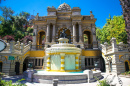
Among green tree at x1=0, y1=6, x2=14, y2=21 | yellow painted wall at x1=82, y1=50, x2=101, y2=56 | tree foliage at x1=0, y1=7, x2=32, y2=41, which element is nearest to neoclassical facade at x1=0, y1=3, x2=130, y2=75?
yellow painted wall at x1=82, y1=50, x2=101, y2=56

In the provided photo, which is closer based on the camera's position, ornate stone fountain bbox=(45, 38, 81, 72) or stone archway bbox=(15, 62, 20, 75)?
ornate stone fountain bbox=(45, 38, 81, 72)

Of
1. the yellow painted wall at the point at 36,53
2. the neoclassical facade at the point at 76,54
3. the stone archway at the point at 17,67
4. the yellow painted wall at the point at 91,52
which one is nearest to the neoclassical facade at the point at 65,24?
the neoclassical facade at the point at 76,54

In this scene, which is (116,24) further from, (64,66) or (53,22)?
(64,66)

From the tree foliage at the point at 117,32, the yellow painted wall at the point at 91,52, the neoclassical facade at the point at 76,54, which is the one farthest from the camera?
the tree foliage at the point at 117,32

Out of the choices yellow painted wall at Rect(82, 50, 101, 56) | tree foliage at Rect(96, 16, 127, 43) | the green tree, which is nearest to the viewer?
yellow painted wall at Rect(82, 50, 101, 56)

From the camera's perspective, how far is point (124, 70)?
1720 centimetres

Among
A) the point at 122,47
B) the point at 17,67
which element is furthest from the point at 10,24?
the point at 122,47

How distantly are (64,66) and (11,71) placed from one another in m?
8.98

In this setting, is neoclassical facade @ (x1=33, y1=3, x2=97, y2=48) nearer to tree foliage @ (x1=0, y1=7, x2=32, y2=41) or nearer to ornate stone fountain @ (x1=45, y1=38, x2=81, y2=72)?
ornate stone fountain @ (x1=45, y1=38, x2=81, y2=72)

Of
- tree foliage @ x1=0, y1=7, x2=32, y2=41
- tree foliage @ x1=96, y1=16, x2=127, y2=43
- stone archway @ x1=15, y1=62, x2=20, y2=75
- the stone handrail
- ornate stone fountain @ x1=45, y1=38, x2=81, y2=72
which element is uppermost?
tree foliage @ x1=0, y1=7, x2=32, y2=41

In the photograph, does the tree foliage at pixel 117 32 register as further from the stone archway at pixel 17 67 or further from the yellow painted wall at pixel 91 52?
the stone archway at pixel 17 67

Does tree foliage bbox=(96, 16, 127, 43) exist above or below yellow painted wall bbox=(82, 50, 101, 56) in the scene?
above

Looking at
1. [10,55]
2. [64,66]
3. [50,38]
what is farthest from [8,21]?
[64,66]

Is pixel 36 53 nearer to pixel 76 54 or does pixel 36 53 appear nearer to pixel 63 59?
pixel 63 59
